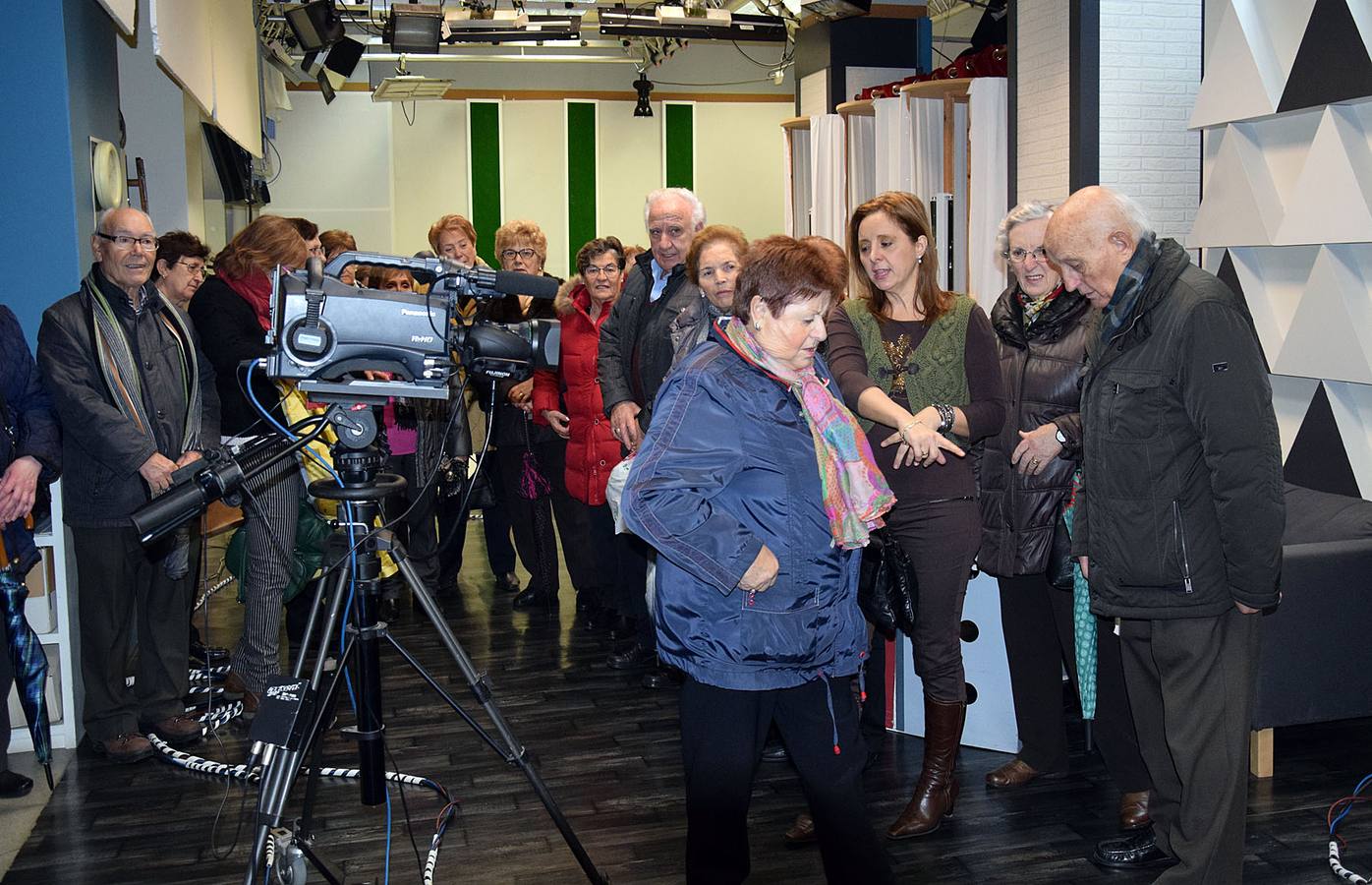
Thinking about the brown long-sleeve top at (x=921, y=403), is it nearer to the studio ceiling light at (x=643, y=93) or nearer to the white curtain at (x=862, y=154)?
the white curtain at (x=862, y=154)

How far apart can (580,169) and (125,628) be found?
31.0 ft

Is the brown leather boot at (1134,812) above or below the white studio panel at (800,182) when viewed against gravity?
below

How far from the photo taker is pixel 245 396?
4.03 meters

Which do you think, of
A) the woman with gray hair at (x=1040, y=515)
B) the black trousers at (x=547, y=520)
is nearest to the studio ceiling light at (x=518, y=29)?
the black trousers at (x=547, y=520)

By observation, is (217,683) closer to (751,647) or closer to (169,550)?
(169,550)

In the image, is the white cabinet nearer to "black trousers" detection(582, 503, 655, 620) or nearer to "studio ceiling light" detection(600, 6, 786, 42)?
"black trousers" detection(582, 503, 655, 620)

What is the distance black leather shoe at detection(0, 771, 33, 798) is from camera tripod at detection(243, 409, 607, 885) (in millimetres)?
1510

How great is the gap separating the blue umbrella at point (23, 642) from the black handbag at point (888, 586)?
244cm

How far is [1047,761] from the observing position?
11.7ft

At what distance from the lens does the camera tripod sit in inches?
89.3

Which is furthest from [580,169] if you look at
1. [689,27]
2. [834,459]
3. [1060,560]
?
[834,459]

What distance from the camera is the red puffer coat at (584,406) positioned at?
15.7ft

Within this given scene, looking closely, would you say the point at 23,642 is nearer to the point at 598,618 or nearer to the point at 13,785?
the point at 13,785

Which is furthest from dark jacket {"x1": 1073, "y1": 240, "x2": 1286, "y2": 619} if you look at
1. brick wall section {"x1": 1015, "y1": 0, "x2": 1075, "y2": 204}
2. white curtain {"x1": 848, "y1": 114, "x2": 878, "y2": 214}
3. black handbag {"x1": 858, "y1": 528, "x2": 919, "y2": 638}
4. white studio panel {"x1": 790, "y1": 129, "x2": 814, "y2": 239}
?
white studio panel {"x1": 790, "y1": 129, "x2": 814, "y2": 239}
